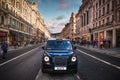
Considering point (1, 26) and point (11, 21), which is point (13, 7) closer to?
point (11, 21)

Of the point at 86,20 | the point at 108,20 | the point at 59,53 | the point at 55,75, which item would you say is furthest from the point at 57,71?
the point at 86,20

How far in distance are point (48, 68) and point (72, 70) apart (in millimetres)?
1095

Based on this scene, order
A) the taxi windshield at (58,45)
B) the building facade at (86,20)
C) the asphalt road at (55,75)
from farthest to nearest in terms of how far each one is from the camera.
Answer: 1. the building facade at (86,20)
2. the taxi windshield at (58,45)
3. the asphalt road at (55,75)

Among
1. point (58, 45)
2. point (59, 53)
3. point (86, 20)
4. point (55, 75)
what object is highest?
point (86, 20)

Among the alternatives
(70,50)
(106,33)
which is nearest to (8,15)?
(106,33)

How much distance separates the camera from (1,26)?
35.5m

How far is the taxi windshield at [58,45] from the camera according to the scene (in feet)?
29.1

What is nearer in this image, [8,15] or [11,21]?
[8,15]

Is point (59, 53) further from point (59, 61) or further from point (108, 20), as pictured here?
point (108, 20)

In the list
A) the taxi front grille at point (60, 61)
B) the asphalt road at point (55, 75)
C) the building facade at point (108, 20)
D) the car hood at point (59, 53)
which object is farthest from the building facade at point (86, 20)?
the taxi front grille at point (60, 61)

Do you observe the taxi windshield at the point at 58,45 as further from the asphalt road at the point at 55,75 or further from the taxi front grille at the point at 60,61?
the asphalt road at the point at 55,75

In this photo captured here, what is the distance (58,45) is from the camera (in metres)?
9.06

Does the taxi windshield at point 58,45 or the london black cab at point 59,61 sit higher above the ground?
the taxi windshield at point 58,45

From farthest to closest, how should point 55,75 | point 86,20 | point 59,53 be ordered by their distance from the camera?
1. point 86,20
2. point 55,75
3. point 59,53
